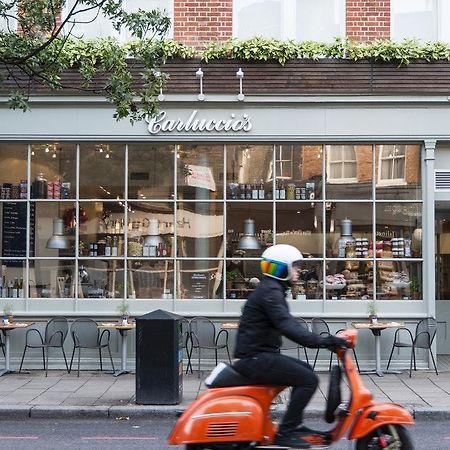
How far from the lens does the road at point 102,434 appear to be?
320 inches

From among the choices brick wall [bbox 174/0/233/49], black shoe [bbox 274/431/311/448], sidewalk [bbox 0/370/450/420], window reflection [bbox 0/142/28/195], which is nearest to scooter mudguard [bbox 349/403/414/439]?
black shoe [bbox 274/431/311/448]

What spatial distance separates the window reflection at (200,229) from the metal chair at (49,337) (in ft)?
8.15

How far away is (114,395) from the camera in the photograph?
10906 mm

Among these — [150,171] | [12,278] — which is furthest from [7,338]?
[150,171]

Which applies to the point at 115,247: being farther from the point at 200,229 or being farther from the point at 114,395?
the point at 114,395

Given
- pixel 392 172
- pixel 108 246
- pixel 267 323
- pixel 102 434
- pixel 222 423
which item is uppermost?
pixel 392 172

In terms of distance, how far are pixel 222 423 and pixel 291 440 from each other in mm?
579

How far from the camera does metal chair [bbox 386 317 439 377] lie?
41.7 feet

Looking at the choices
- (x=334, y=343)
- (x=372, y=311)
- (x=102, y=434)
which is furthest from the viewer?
(x=372, y=311)

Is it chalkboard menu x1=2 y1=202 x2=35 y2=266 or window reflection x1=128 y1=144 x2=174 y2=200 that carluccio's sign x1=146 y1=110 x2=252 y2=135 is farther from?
chalkboard menu x1=2 y1=202 x2=35 y2=266

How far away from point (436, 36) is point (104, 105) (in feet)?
20.5

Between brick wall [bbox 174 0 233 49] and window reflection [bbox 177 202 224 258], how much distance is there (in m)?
3.04

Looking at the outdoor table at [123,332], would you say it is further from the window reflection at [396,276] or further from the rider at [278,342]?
the rider at [278,342]

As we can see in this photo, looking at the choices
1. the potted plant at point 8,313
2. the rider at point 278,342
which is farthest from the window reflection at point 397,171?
the rider at point 278,342
